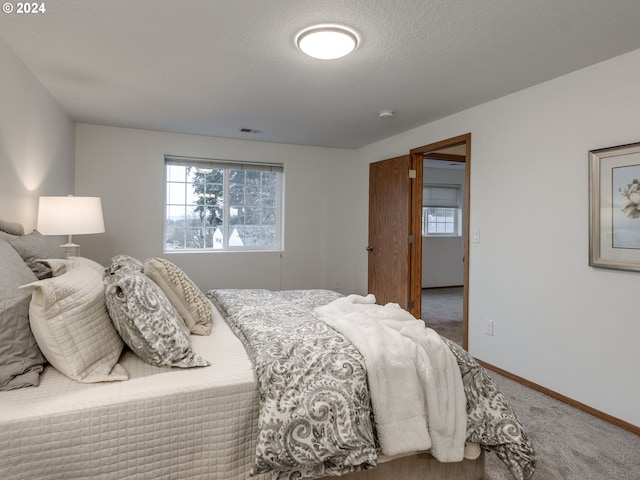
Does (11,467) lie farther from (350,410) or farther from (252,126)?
(252,126)

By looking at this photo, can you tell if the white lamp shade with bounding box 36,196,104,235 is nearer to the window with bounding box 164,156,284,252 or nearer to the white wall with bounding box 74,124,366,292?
the white wall with bounding box 74,124,366,292

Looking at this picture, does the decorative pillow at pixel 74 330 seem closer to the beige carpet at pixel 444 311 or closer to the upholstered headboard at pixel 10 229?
the upholstered headboard at pixel 10 229

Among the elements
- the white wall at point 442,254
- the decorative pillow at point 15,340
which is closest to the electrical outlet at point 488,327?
the decorative pillow at point 15,340

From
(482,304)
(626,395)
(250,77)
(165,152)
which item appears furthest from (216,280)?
(626,395)

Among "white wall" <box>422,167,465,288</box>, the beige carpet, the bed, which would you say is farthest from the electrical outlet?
"white wall" <box>422,167,465,288</box>

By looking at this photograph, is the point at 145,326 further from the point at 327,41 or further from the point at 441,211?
the point at 441,211

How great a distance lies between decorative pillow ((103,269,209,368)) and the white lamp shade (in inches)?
65.0

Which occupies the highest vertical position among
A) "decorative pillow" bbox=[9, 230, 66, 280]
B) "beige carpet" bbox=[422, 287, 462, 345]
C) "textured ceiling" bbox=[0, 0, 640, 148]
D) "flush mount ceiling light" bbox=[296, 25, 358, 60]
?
→ "textured ceiling" bbox=[0, 0, 640, 148]

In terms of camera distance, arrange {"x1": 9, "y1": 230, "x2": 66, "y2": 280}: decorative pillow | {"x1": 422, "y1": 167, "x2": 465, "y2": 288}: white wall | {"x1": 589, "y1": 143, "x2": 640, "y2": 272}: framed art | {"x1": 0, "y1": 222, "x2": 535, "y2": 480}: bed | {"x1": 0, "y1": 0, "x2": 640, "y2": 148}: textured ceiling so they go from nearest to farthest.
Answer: {"x1": 0, "y1": 222, "x2": 535, "y2": 480}: bed
{"x1": 9, "y1": 230, "x2": 66, "y2": 280}: decorative pillow
{"x1": 0, "y1": 0, "x2": 640, "y2": 148}: textured ceiling
{"x1": 589, "y1": 143, "x2": 640, "y2": 272}: framed art
{"x1": 422, "y1": 167, "x2": 465, "y2": 288}: white wall

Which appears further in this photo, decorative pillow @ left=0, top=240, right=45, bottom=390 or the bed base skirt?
the bed base skirt

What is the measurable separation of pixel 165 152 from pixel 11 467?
12.8ft

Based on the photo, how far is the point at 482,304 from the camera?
334 centimetres

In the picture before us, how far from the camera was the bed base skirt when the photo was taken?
1567mm

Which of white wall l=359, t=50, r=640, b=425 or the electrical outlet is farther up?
white wall l=359, t=50, r=640, b=425
